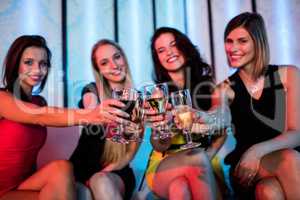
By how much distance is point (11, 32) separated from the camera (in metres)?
2.09

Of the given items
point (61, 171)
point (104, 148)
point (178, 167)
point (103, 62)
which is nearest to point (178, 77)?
point (103, 62)

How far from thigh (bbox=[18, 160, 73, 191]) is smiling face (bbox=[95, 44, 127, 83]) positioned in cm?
73

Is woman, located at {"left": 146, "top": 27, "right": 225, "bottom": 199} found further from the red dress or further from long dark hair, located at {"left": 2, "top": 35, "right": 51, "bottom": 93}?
long dark hair, located at {"left": 2, "top": 35, "right": 51, "bottom": 93}

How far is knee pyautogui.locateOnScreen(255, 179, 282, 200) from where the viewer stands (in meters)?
1.26

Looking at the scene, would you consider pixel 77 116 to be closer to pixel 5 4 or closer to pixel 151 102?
pixel 151 102

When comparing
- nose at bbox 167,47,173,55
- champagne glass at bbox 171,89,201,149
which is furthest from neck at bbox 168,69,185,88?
champagne glass at bbox 171,89,201,149

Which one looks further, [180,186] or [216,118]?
[216,118]

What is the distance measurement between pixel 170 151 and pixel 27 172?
0.63 m

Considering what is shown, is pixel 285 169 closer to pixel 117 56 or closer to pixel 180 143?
pixel 180 143

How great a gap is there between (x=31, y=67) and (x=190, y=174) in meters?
0.88

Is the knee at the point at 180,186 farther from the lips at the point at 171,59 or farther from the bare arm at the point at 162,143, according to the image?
the lips at the point at 171,59

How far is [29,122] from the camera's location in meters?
1.28

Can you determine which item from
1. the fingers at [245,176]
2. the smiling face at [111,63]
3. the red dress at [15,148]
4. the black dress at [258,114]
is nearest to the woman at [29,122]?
the red dress at [15,148]

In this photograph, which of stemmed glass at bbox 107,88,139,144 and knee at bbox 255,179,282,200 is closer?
stemmed glass at bbox 107,88,139,144
